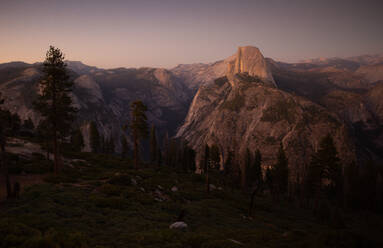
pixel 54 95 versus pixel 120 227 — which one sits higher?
pixel 54 95

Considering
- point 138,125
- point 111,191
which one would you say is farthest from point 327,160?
point 111,191

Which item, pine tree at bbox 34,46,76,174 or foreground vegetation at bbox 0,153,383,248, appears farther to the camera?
pine tree at bbox 34,46,76,174

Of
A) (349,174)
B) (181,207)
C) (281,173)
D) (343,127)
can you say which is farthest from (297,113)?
(181,207)

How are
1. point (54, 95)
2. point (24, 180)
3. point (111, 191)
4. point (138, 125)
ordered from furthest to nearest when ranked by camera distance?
point (138, 125) < point (54, 95) < point (24, 180) < point (111, 191)

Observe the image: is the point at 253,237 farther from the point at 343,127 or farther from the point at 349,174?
the point at 343,127

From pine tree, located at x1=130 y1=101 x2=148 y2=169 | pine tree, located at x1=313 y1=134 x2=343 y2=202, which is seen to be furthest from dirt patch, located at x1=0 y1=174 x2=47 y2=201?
pine tree, located at x1=313 y1=134 x2=343 y2=202

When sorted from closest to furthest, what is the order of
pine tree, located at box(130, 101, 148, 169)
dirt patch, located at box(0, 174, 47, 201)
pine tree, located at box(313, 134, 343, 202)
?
dirt patch, located at box(0, 174, 47, 201), pine tree, located at box(313, 134, 343, 202), pine tree, located at box(130, 101, 148, 169)

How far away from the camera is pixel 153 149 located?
319ft

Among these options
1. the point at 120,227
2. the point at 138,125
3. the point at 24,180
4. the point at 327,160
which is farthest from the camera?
the point at 138,125

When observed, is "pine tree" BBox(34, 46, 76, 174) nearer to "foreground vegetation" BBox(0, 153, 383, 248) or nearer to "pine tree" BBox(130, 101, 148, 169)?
"foreground vegetation" BBox(0, 153, 383, 248)

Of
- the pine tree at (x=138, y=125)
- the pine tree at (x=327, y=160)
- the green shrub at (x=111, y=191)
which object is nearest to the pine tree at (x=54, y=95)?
the green shrub at (x=111, y=191)

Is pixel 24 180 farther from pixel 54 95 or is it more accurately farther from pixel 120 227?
pixel 120 227

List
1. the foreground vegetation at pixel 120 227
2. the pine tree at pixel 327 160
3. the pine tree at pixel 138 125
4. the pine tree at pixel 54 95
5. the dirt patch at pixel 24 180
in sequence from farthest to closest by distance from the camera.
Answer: the pine tree at pixel 138 125 → the pine tree at pixel 327 160 → the pine tree at pixel 54 95 → the dirt patch at pixel 24 180 → the foreground vegetation at pixel 120 227

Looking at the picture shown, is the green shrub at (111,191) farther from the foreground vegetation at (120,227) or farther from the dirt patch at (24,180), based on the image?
the dirt patch at (24,180)
